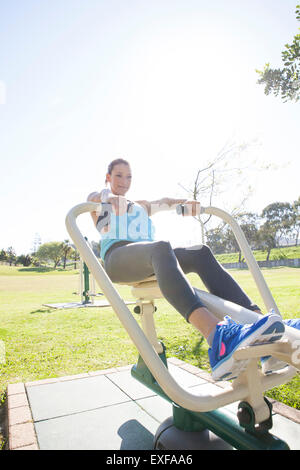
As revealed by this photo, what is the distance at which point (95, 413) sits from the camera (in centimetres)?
198

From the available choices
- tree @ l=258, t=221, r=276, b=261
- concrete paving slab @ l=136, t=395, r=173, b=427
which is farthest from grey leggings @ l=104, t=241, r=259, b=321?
tree @ l=258, t=221, r=276, b=261

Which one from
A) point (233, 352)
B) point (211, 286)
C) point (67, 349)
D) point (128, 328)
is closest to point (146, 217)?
point (211, 286)

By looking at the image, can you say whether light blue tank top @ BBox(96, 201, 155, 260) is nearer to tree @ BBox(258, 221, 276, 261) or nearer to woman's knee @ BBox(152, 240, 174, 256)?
woman's knee @ BBox(152, 240, 174, 256)

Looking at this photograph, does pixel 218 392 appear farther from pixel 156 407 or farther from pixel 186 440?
pixel 156 407

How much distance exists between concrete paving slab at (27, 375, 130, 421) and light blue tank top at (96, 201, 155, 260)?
1015 millimetres

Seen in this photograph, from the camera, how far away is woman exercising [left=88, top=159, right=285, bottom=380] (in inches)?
42.6

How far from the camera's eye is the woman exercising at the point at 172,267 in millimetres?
1083

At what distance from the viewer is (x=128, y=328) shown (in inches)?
48.4

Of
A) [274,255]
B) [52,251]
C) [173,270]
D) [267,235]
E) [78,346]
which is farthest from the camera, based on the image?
[52,251]

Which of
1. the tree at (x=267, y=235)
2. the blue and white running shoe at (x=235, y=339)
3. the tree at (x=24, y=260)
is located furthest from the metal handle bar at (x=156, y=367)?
the tree at (x=24, y=260)

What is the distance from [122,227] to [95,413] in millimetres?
1141

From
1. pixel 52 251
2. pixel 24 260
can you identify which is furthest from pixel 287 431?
pixel 24 260

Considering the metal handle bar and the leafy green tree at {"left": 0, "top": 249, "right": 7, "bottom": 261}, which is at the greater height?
the metal handle bar
